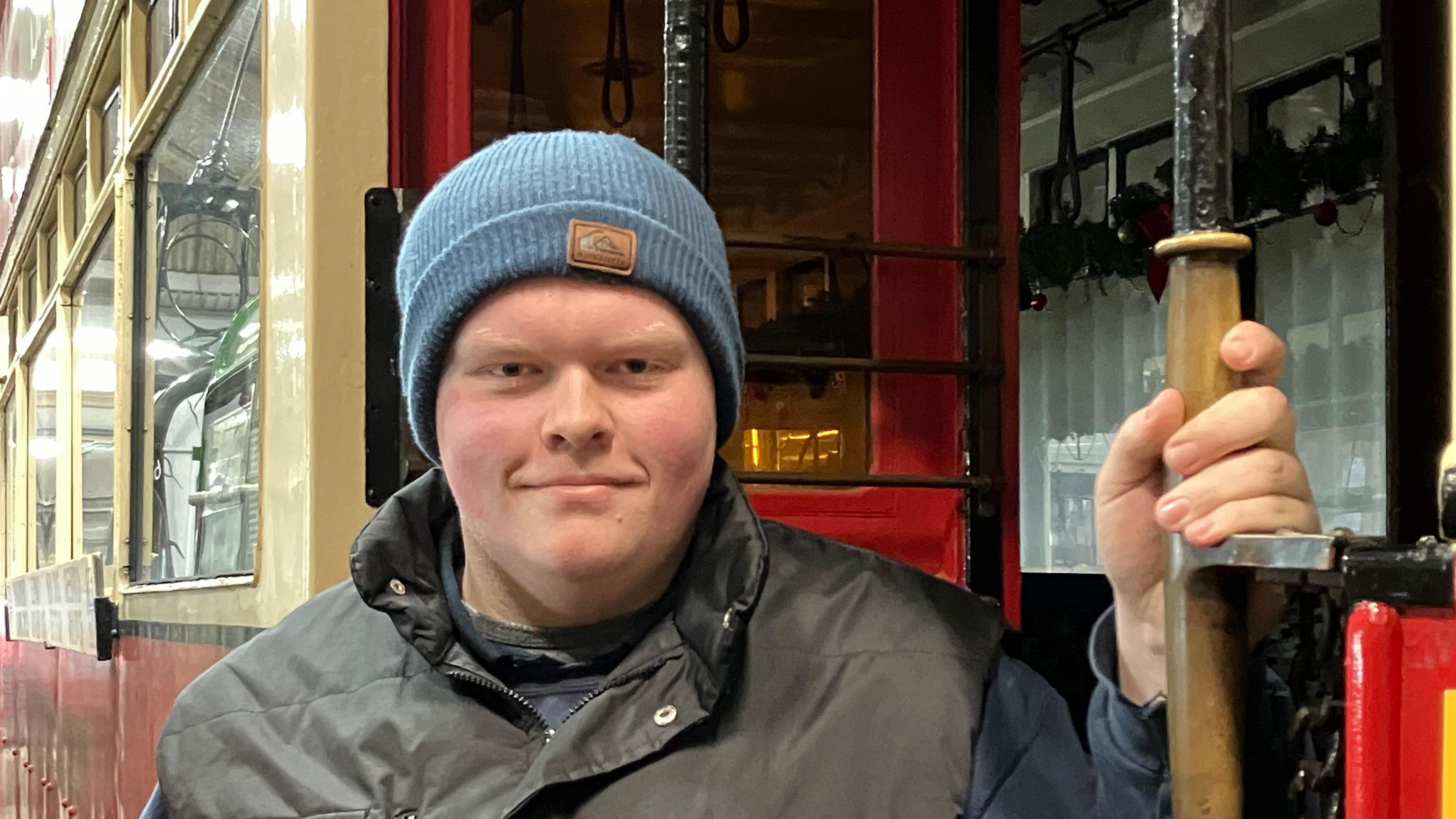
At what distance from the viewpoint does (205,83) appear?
A: 2.40 metres

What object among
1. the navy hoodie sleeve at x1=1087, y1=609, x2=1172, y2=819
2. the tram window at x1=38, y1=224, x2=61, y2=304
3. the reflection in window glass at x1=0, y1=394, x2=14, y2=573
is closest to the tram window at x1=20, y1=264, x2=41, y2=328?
the tram window at x1=38, y1=224, x2=61, y2=304

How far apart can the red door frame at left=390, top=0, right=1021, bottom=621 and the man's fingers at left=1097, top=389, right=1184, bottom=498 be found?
3.63ft

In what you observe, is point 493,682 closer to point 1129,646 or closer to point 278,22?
point 1129,646

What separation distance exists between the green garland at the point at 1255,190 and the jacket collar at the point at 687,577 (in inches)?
112

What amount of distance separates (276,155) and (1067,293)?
4500 millimetres

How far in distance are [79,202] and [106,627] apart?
193 cm

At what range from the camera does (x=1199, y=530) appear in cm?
69

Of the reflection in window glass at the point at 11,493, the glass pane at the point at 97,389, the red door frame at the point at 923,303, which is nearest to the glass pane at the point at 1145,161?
the red door frame at the point at 923,303

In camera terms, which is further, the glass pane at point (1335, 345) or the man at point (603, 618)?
the glass pane at point (1335, 345)

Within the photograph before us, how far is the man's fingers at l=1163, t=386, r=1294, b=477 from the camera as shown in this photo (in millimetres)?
697

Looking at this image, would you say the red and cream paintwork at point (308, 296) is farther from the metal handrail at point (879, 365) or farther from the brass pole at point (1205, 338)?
the brass pole at point (1205, 338)

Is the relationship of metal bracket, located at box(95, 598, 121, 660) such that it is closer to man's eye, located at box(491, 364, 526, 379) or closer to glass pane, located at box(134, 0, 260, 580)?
glass pane, located at box(134, 0, 260, 580)

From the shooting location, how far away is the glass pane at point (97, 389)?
12.1 feet

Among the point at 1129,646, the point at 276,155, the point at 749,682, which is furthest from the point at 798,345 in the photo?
the point at 1129,646
